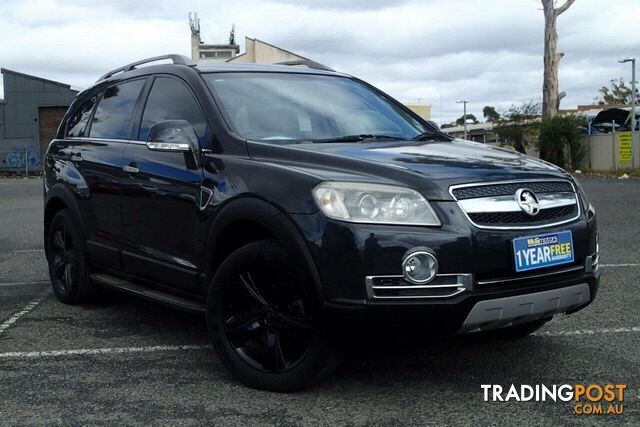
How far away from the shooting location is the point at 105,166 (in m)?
5.32

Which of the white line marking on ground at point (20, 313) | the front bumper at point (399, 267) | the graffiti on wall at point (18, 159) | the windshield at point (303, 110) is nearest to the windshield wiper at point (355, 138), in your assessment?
the windshield at point (303, 110)

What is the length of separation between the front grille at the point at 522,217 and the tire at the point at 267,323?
845 millimetres

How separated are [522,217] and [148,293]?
2.34m

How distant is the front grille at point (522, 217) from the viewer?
3.62 metres

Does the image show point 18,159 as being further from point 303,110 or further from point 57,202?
point 303,110

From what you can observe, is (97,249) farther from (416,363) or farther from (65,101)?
(65,101)

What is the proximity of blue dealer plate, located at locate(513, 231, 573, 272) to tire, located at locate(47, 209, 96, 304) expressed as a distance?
3.35 m

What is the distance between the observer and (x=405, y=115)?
5.35 m

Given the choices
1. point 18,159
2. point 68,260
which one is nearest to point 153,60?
point 68,260

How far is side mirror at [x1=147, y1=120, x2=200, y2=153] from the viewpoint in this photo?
4.38m

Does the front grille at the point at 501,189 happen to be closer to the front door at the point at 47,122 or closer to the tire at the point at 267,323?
the tire at the point at 267,323

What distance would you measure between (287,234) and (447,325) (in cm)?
84

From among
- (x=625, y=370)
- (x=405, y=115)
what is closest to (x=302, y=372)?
(x=625, y=370)
